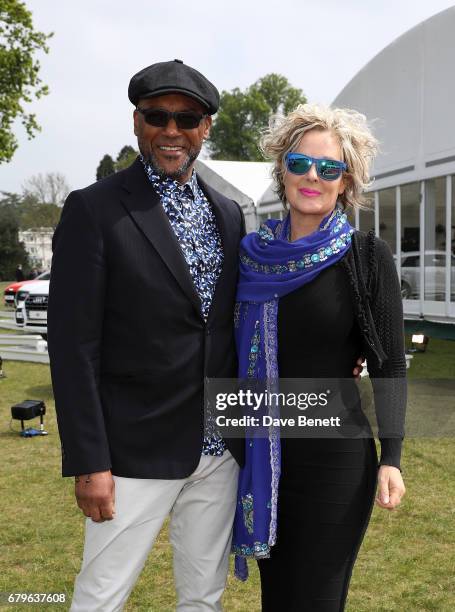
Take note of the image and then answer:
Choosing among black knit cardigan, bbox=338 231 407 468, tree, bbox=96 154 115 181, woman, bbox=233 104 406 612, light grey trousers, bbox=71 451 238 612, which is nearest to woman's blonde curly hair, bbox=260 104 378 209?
woman, bbox=233 104 406 612

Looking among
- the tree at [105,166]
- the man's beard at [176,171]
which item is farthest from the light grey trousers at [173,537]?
the tree at [105,166]

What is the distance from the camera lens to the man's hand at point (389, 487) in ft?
6.73

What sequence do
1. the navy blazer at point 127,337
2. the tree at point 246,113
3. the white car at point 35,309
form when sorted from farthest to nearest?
the tree at point 246,113 → the white car at point 35,309 → the navy blazer at point 127,337

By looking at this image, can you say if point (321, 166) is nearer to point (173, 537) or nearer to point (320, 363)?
point (320, 363)

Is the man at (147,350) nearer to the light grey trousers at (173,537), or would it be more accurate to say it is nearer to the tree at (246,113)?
the light grey trousers at (173,537)

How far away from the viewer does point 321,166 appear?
2.15 metres

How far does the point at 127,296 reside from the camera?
2.03 m

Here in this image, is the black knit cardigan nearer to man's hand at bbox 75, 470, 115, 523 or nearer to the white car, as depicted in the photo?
man's hand at bbox 75, 470, 115, 523

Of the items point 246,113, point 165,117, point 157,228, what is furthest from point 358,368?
point 246,113

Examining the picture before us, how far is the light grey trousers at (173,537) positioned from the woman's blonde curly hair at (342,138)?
104 centimetres

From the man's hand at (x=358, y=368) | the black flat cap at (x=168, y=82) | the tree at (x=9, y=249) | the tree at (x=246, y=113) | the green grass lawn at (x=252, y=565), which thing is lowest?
the green grass lawn at (x=252, y=565)

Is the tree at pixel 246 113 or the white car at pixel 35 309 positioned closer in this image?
the white car at pixel 35 309

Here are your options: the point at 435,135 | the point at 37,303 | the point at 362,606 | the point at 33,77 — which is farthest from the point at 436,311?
the point at 33,77

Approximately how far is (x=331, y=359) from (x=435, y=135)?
7717mm
